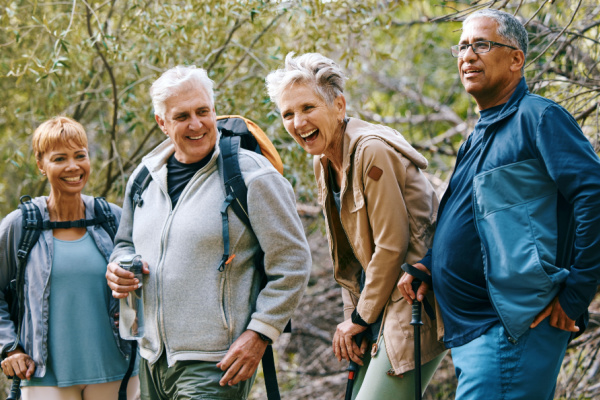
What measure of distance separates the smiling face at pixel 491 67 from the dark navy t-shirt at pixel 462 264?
64 millimetres

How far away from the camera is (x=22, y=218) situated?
294 cm

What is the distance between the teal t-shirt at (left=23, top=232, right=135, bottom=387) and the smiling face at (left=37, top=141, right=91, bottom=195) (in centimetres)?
28

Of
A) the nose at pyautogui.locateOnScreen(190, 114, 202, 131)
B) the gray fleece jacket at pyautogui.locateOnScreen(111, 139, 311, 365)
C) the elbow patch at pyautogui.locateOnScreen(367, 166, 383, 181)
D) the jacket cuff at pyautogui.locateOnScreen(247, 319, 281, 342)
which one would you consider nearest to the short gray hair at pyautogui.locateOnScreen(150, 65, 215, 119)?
the nose at pyautogui.locateOnScreen(190, 114, 202, 131)

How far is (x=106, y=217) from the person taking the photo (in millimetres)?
3070

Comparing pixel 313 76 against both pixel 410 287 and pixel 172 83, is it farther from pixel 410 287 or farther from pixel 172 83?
pixel 410 287

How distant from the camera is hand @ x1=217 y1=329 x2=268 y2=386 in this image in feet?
7.74

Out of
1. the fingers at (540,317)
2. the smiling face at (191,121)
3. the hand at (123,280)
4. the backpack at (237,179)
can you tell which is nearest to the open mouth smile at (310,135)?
the backpack at (237,179)

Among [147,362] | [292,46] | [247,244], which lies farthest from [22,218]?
[292,46]

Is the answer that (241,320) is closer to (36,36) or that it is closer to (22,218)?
(22,218)

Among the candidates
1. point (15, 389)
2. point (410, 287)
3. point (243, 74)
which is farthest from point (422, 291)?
point (243, 74)

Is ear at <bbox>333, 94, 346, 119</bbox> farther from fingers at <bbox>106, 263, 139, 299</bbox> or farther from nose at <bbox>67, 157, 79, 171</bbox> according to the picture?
nose at <bbox>67, 157, 79, 171</bbox>

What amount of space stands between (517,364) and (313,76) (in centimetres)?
129

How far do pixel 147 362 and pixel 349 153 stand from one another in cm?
119

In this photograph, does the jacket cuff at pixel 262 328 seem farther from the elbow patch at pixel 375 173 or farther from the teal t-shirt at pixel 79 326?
the teal t-shirt at pixel 79 326
